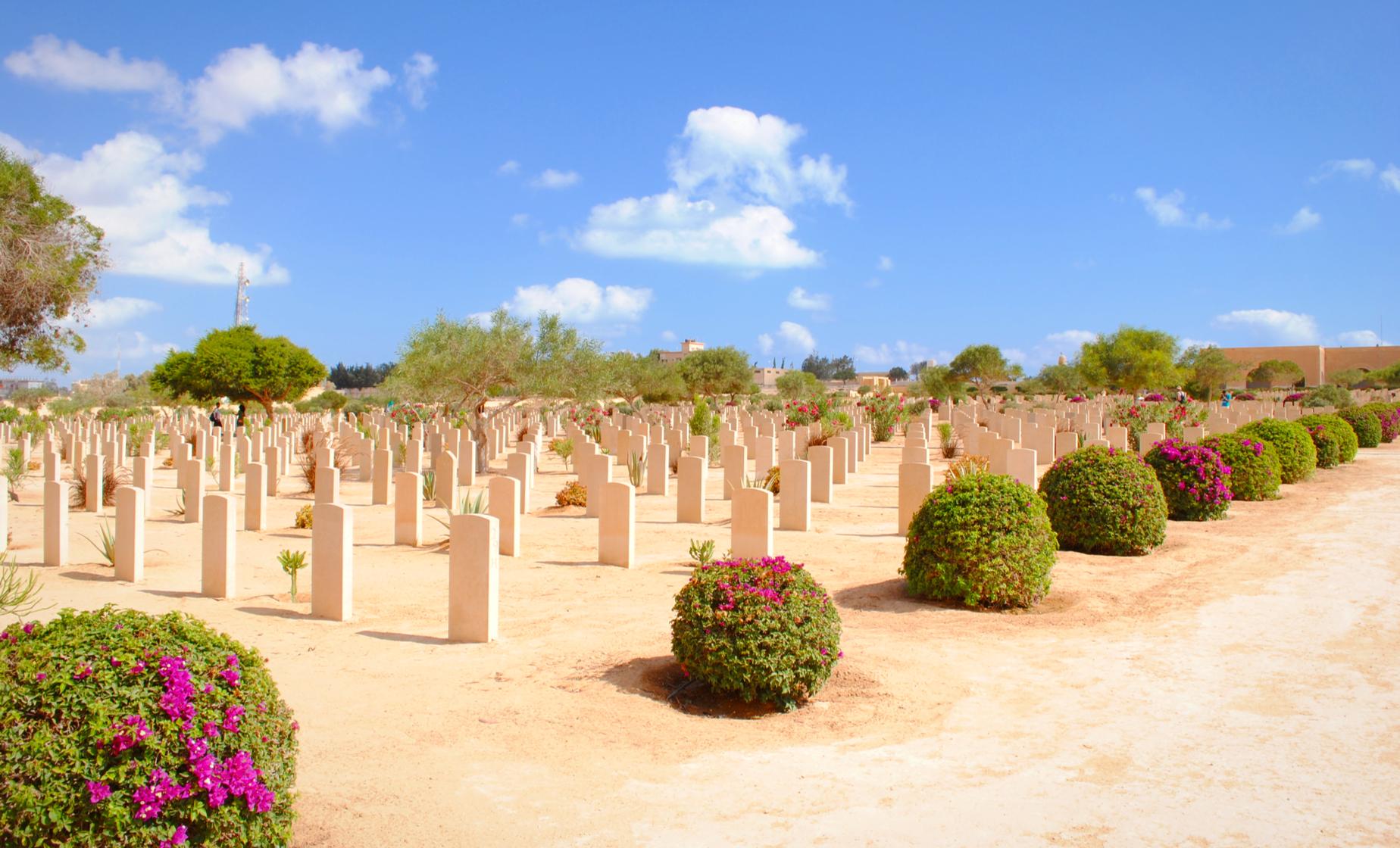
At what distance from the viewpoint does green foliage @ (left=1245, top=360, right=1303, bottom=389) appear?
7938 cm

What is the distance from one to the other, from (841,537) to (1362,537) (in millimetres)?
6224

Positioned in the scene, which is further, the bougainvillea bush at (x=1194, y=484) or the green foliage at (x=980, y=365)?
the green foliage at (x=980, y=365)

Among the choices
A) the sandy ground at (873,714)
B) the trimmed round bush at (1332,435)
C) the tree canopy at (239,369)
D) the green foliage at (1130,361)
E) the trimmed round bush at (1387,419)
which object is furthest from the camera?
the green foliage at (1130,361)

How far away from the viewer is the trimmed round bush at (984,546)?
777 cm

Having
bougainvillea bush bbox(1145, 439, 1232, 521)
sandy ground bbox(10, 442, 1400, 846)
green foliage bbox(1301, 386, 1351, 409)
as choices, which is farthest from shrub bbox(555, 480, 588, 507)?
green foliage bbox(1301, 386, 1351, 409)

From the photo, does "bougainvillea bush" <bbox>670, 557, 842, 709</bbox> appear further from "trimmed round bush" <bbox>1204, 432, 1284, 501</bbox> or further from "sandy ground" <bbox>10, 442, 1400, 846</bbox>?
"trimmed round bush" <bbox>1204, 432, 1284, 501</bbox>

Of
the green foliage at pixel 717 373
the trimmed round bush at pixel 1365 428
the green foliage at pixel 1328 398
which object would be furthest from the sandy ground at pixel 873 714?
the green foliage at pixel 717 373

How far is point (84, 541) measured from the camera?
11.2 m

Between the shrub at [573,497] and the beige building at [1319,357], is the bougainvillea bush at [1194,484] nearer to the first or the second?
the shrub at [573,497]

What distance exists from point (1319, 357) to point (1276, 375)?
933 centimetres

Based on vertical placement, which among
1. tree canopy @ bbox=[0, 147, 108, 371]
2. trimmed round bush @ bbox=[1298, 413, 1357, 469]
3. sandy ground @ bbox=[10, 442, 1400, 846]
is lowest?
sandy ground @ bbox=[10, 442, 1400, 846]

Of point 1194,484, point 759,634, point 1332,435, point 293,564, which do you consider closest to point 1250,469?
point 1194,484

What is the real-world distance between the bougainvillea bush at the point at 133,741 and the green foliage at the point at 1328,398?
50.0 meters

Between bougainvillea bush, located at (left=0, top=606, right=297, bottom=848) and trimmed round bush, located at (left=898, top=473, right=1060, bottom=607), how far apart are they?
224 inches
